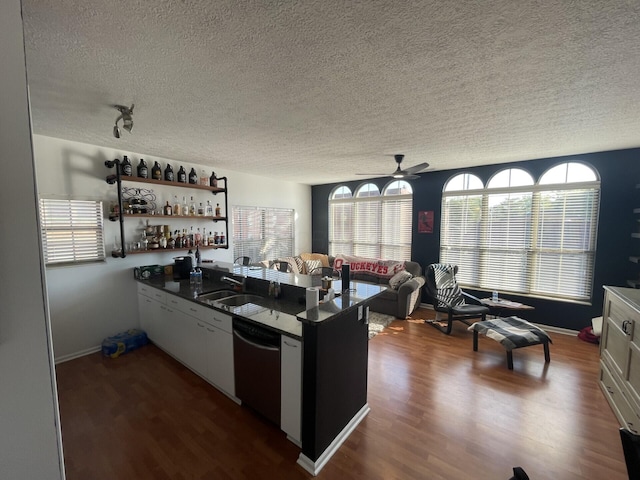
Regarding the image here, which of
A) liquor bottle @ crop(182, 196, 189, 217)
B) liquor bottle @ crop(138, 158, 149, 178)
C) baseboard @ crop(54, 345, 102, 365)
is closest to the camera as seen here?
baseboard @ crop(54, 345, 102, 365)

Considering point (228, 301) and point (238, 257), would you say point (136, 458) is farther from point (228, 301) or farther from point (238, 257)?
point (238, 257)

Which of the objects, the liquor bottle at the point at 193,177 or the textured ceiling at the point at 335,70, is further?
the liquor bottle at the point at 193,177

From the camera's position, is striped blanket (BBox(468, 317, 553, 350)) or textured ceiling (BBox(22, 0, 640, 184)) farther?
striped blanket (BBox(468, 317, 553, 350))

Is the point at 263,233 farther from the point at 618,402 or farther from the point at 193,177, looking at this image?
the point at 618,402

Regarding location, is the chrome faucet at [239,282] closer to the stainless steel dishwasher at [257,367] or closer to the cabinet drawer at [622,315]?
the stainless steel dishwasher at [257,367]

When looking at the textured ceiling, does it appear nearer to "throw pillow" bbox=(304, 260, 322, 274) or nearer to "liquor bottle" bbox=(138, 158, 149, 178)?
"liquor bottle" bbox=(138, 158, 149, 178)

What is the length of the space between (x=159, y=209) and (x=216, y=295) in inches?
68.9

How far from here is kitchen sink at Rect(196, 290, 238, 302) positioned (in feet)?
8.80

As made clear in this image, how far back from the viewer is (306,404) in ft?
5.81

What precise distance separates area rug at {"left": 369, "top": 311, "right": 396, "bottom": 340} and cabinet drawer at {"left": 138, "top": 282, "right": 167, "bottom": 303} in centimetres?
276

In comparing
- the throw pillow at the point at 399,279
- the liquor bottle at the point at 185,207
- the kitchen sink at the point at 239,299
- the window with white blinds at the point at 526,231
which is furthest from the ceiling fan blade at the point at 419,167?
the liquor bottle at the point at 185,207

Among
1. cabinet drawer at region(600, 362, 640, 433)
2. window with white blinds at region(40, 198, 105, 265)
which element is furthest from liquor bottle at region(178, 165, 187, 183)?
cabinet drawer at region(600, 362, 640, 433)

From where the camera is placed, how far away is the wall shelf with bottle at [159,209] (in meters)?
3.22

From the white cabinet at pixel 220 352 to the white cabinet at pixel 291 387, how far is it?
24.4 inches
